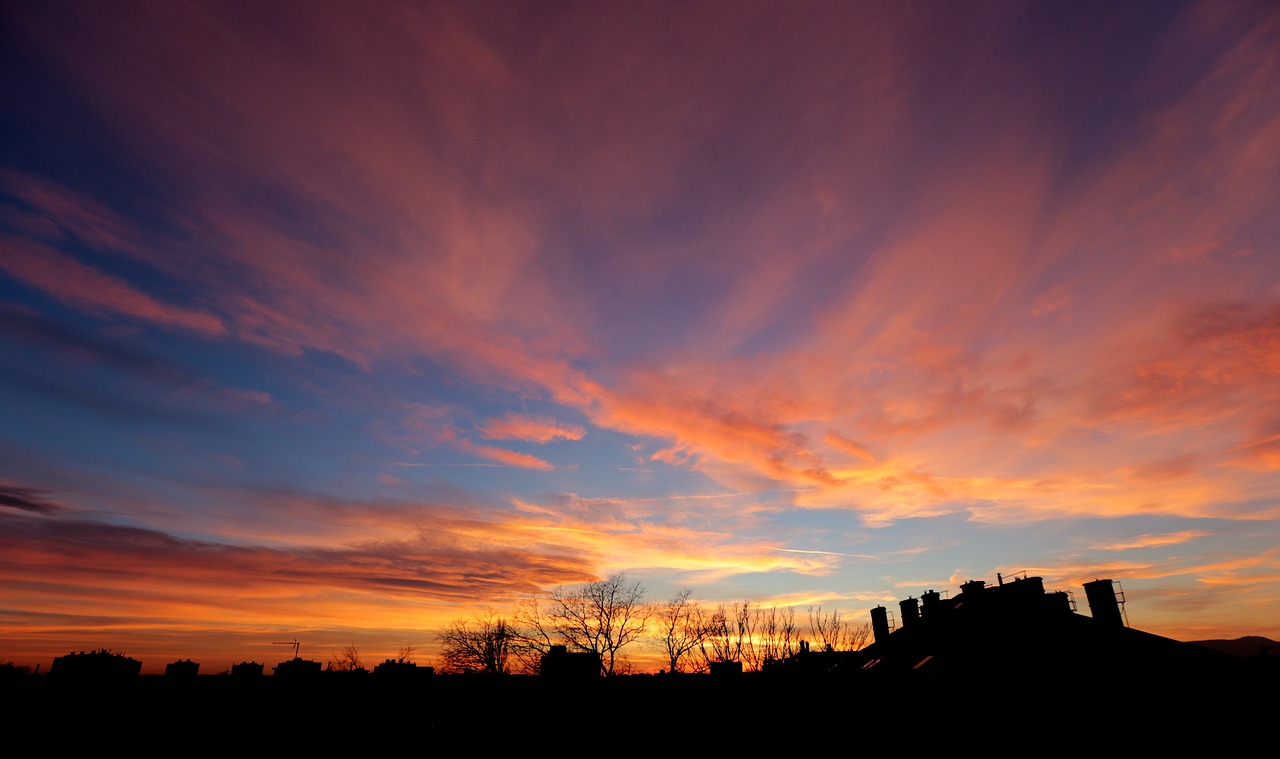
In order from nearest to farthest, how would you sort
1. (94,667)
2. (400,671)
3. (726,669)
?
(726,669) < (94,667) < (400,671)

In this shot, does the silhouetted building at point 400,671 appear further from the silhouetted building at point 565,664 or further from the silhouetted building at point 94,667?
the silhouetted building at point 565,664

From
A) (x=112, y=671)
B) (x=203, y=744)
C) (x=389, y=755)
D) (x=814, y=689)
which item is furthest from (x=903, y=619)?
(x=112, y=671)

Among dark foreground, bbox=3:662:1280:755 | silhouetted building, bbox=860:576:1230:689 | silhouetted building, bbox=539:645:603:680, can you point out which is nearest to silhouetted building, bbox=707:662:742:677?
dark foreground, bbox=3:662:1280:755

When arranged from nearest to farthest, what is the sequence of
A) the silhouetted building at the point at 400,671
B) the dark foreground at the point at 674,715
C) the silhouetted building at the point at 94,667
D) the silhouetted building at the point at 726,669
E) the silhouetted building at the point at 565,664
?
1. the silhouetted building at the point at 565,664
2. the dark foreground at the point at 674,715
3. the silhouetted building at the point at 726,669
4. the silhouetted building at the point at 94,667
5. the silhouetted building at the point at 400,671

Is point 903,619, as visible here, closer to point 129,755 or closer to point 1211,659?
point 1211,659

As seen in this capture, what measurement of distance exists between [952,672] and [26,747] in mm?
29606

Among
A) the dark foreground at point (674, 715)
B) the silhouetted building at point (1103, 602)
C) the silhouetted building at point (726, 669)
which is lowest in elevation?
the dark foreground at point (674, 715)

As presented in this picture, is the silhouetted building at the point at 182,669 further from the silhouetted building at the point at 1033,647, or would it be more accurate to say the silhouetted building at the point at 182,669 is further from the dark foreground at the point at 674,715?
the silhouetted building at the point at 1033,647

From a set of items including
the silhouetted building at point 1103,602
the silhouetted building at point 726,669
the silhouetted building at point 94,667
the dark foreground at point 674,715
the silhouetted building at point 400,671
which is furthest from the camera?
the silhouetted building at point 400,671

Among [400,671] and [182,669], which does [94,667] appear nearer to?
[182,669]

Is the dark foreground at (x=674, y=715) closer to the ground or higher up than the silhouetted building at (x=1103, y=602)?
closer to the ground

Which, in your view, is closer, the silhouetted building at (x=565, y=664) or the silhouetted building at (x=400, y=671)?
the silhouetted building at (x=565, y=664)

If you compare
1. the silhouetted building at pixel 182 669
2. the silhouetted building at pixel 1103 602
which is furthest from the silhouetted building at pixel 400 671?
the silhouetted building at pixel 1103 602

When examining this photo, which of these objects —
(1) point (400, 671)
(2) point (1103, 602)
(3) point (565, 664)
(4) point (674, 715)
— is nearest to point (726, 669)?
(4) point (674, 715)
